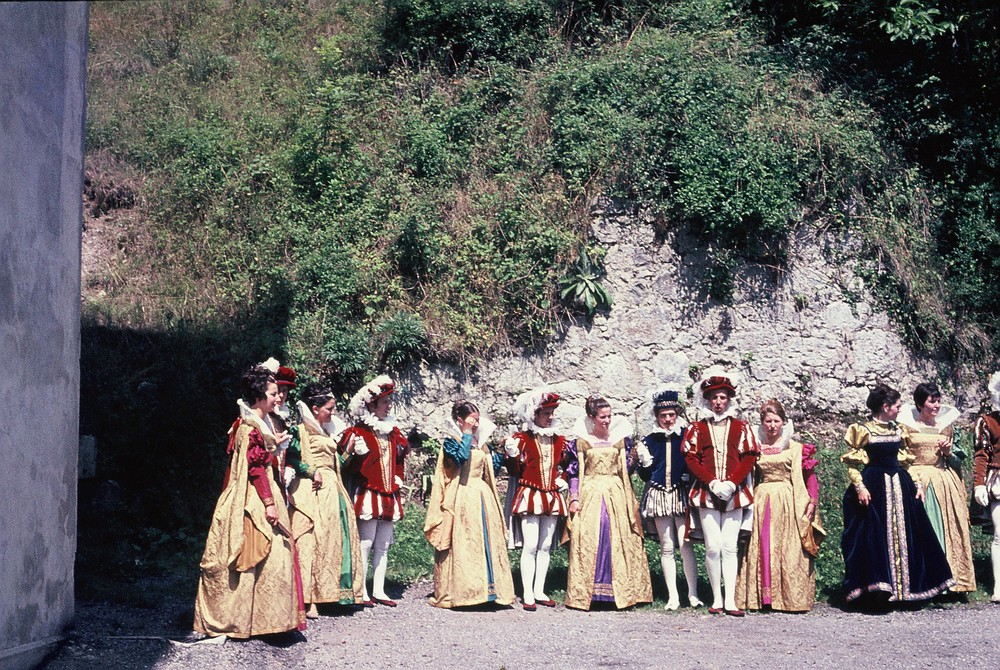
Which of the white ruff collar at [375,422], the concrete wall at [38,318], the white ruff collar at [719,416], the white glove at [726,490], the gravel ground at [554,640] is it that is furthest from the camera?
the white ruff collar at [375,422]

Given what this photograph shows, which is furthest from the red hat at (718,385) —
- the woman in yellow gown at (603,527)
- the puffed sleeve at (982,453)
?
the puffed sleeve at (982,453)

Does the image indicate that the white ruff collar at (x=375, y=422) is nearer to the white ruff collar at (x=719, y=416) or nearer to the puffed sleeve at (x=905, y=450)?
the white ruff collar at (x=719, y=416)

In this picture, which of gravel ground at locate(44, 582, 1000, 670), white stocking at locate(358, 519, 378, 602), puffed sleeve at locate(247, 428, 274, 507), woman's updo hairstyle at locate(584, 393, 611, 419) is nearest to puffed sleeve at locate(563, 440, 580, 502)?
woman's updo hairstyle at locate(584, 393, 611, 419)

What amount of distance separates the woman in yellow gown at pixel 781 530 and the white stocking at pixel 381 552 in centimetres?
261

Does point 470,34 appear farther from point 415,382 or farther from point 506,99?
point 415,382

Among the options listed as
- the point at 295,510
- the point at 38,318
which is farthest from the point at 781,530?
the point at 38,318

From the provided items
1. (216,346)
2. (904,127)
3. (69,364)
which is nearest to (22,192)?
(69,364)

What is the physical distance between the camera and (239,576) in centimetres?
619

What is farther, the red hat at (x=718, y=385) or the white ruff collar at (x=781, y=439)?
the white ruff collar at (x=781, y=439)

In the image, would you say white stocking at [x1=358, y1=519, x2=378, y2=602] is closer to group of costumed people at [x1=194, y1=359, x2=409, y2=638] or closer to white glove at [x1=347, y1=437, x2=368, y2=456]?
group of costumed people at [x1=194, y1=359, x2=409, y2=638]

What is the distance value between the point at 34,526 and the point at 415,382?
5296mm

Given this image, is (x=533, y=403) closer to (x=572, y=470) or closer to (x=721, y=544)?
(x=572, y=470)

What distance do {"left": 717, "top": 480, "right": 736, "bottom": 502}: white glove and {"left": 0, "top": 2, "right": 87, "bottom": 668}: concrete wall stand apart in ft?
14.0

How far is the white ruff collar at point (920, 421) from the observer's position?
25.5 ft
